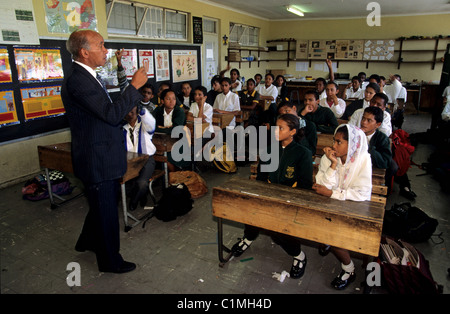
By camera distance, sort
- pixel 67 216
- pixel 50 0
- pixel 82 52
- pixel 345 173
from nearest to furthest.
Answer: pixel 82 52 < pixel 345 173 < pixel 67 216 < pixel 50 0

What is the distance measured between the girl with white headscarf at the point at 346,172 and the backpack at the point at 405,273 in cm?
24

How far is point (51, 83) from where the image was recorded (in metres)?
4.32

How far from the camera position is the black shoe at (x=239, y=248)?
8.48 ft

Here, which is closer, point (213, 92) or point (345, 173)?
point (345, 173)

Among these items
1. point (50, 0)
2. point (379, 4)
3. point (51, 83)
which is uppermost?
point (379, 4)

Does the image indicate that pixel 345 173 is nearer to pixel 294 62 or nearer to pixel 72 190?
pixel 72 190

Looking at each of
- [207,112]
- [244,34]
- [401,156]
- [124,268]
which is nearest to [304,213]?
[124,268]

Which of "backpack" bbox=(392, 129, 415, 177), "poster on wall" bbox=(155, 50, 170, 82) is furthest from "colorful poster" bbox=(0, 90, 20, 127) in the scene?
"backpack" bbox=(392, 129, 415, 177)

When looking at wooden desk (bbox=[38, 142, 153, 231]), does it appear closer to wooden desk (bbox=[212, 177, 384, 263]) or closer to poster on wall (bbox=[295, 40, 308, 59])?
wooden desk (bbox=[212, 177, 384, 263])

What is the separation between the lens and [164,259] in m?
2.55

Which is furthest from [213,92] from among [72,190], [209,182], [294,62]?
[294,62]

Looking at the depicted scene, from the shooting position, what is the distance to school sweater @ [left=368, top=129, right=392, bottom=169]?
118 inches
